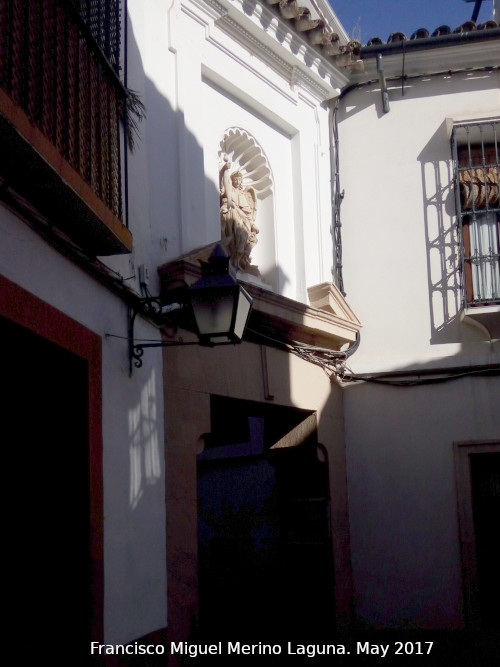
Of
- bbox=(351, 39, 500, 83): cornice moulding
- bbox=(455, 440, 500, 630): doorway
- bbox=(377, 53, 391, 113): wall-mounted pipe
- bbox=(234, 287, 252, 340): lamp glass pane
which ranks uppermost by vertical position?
bbox=(351, 39, 500, 83): cornice moulding

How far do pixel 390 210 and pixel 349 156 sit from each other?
71 centimetres

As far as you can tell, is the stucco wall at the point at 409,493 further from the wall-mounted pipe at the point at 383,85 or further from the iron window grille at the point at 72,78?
the iron window grille at the point at 72,78

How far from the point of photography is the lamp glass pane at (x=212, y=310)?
5836 millimetres

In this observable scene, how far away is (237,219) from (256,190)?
2.07 feet

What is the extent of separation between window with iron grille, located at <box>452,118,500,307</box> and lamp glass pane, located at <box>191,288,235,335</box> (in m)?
4.12

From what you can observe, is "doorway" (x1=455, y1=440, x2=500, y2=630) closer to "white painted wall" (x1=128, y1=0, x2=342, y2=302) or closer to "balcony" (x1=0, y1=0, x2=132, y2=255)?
"white painted wall" (x1=128, y1=0, x2=342, y2=302)

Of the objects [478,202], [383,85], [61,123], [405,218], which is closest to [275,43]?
[383,85]

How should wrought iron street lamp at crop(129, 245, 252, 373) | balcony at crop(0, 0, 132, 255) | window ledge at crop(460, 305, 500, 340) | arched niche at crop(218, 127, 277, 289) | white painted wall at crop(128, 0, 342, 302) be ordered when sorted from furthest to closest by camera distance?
window ledge at crop(460, 305, 500, 340), arched niche at crop(218, 127, 277, 289), white painted wall at crop(128, 0, 342, 302), wrought iron street lamp at crop(129, 245, 252, 373), balcony at crop(0, 0, 132, 255)

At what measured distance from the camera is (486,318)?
29.9ft

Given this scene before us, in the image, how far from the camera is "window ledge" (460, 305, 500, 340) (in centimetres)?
905

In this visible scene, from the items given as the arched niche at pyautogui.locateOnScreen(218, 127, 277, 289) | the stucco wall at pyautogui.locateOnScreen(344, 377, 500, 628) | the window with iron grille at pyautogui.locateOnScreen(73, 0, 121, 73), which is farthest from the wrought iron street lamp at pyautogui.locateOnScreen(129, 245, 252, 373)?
the stucco wall at pyautogui.locateOnScreen(344, 377, 500, 628)

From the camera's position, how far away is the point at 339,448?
9.16 m

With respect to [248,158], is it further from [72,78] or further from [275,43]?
[72,78]

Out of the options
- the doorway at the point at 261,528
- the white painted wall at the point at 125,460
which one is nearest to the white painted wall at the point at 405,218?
the doorway at the point at 261,528
